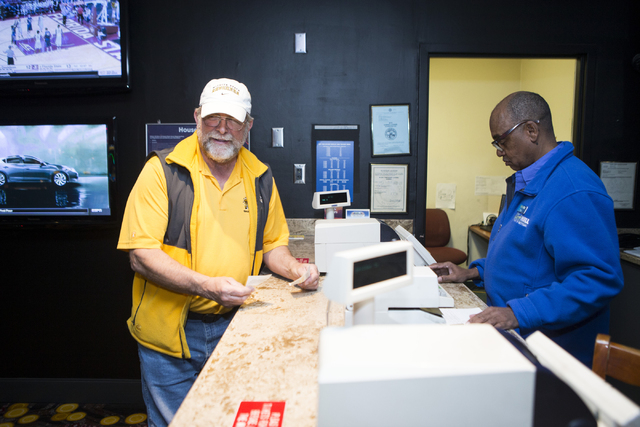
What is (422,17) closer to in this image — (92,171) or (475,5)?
(475,5)

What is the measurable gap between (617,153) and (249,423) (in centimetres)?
299

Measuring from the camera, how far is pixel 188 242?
154cm

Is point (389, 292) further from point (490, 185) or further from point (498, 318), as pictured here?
point (490, 185)

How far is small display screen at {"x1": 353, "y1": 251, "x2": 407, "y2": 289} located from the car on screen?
259 centimetres

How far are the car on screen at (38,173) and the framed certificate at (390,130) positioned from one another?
212 centimetres

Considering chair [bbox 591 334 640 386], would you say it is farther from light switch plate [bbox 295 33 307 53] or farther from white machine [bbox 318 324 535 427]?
light switch plate [bbox 295 33 307 53]

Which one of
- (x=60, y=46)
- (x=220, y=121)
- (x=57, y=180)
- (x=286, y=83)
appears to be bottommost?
(x=57, y=180)

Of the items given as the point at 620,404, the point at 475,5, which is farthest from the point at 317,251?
the point at 475,5

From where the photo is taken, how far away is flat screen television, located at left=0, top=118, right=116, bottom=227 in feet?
8.52

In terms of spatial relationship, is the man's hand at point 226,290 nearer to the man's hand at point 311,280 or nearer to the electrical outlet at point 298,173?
the man's hand at point 311,280

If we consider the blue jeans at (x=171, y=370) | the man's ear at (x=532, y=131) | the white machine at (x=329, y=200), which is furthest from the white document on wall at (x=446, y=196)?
the blue jeans at (x=171, y=370)

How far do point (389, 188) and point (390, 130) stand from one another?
A: 1.34 ft

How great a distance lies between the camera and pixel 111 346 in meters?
2.74

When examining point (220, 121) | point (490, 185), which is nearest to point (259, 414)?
point (220, 121)
